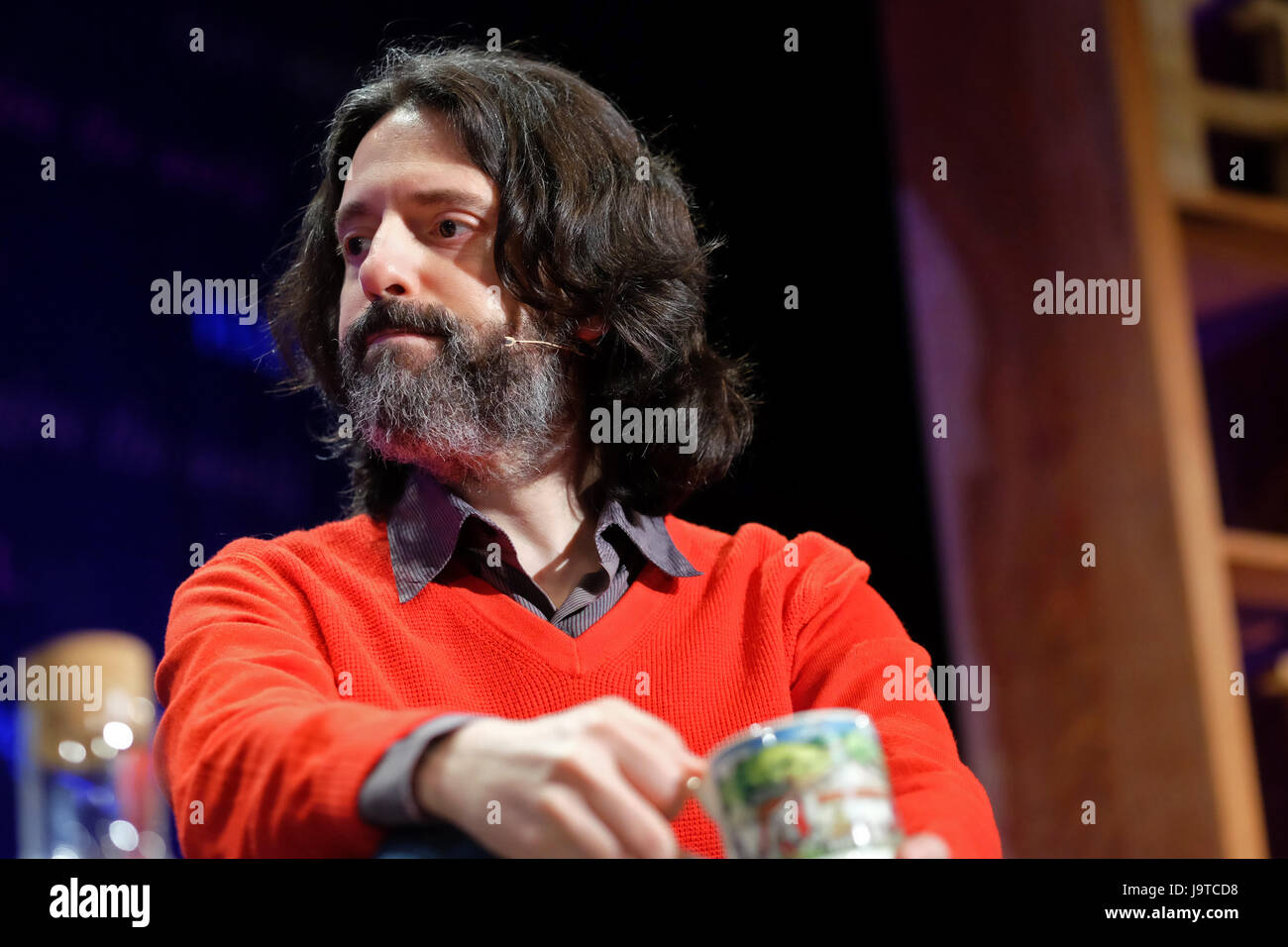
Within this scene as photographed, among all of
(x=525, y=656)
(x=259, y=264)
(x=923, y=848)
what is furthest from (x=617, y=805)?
(x=259, y=264)

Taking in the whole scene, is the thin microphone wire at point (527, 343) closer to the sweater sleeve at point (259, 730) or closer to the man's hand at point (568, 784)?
the sweater sleeve at point (259, 730)

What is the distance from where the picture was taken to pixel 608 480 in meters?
1.49

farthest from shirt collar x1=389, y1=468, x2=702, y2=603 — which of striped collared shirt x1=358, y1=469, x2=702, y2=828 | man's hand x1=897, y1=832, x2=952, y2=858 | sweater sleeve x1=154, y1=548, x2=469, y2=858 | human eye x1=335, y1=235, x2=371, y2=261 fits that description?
man's hand x1=897, y1=832, x2=952, y2=858

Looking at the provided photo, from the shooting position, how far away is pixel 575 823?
2.28 ft

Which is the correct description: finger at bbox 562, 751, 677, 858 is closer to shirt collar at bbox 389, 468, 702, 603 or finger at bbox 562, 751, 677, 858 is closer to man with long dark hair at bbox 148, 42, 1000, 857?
man with long dark hair at bbox 148, 42, 1000, 857

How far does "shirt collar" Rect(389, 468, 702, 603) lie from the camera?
1.28m

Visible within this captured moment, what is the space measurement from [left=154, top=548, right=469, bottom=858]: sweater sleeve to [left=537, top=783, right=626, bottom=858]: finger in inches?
4.6

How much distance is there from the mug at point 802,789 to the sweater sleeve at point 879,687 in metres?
0.22

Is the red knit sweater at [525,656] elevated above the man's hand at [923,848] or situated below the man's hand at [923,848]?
above

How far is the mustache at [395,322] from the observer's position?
1.33 meters

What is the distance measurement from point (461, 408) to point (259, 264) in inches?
52.6

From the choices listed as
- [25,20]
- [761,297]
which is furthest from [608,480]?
[25,20]

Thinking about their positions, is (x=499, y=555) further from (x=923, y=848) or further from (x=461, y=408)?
(x=923, y=848)

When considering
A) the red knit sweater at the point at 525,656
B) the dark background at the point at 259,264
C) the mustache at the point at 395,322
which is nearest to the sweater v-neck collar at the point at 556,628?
the red knit sweater at the point at 525,656
